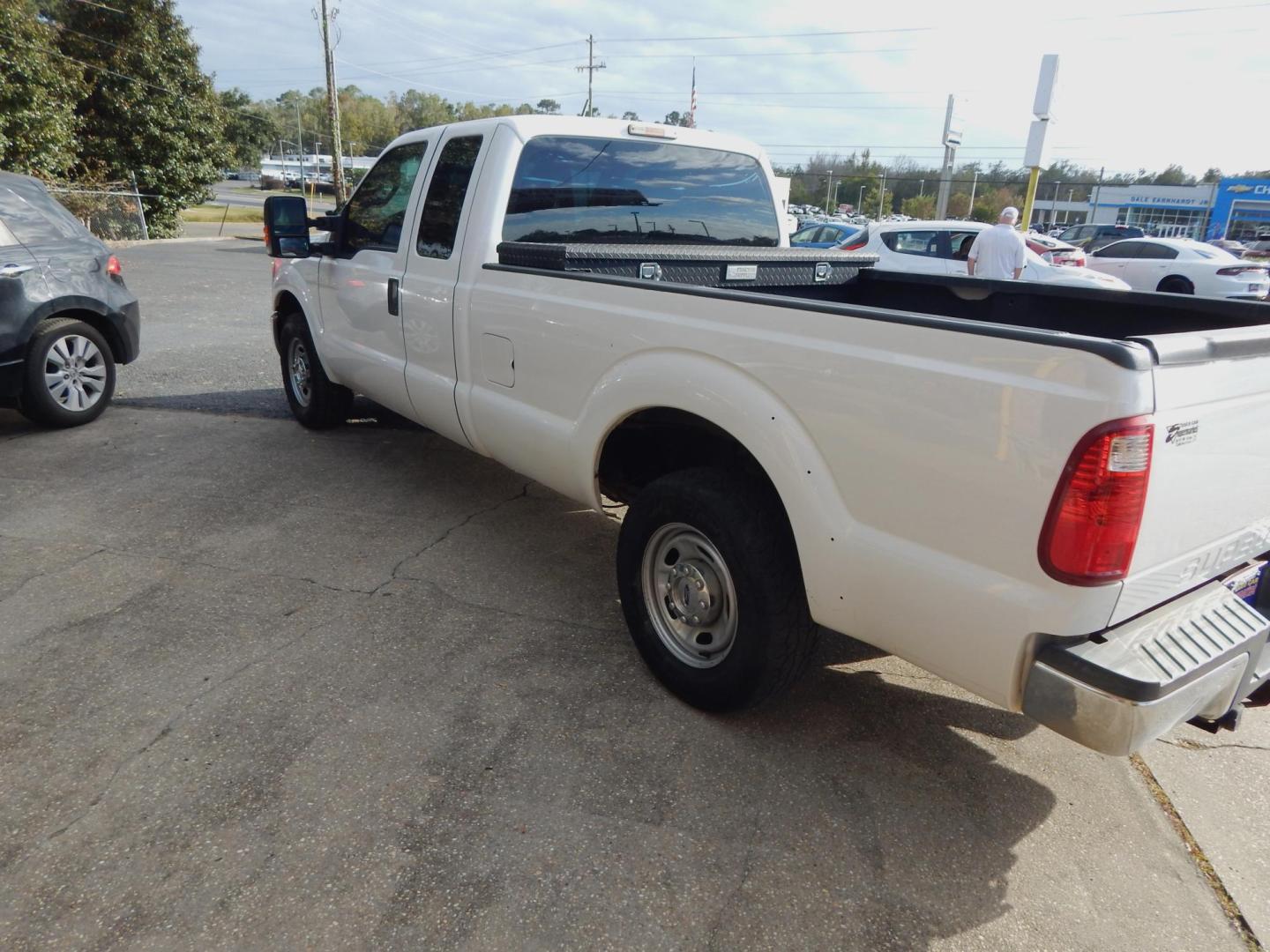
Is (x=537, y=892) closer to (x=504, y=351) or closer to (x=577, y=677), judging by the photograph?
(x=577, y=677)

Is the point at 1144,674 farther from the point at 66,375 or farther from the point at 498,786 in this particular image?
the point at 66,375

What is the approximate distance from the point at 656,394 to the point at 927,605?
1.15 metres

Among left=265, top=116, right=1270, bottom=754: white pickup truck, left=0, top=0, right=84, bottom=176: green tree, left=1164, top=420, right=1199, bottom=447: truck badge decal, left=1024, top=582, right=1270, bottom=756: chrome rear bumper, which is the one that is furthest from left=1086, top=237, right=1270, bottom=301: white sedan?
left=0, top=0, right=84, bottom=176: green tree

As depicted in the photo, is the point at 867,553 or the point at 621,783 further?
the point at 621,783

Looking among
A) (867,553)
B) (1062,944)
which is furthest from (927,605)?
(1062,944)

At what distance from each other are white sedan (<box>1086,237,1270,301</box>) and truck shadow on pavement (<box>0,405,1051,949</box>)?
679 inches

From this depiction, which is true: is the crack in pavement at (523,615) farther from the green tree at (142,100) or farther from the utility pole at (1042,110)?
the green tree at (142,100)

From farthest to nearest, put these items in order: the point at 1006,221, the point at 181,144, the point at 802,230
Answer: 1. the point at 181,144
2. the point at 802,230
3. the point at 1006,221

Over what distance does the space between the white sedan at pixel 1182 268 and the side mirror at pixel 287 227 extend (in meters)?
17.1

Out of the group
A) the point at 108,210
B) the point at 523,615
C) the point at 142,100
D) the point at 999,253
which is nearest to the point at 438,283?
the point at 523,615

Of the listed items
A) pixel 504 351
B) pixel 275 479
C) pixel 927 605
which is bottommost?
pixel 275 479

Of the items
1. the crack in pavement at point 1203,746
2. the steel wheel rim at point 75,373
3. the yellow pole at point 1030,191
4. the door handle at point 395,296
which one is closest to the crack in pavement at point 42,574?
the door handle at point 395,296

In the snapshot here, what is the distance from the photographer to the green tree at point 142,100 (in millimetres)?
24922

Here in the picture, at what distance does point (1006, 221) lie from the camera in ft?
33.4
